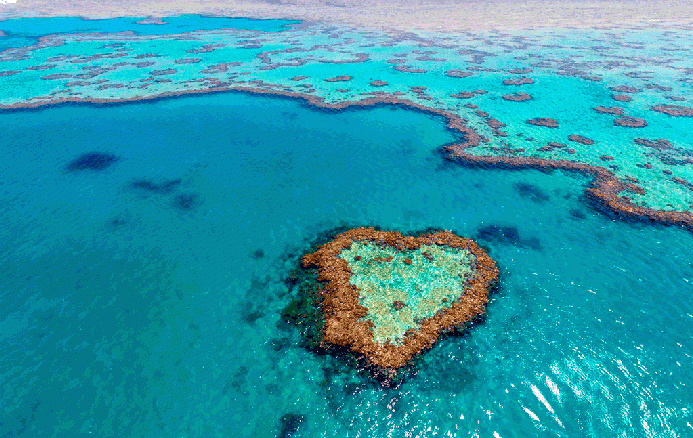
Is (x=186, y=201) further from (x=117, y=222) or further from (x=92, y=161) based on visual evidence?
(x=92, y=161)

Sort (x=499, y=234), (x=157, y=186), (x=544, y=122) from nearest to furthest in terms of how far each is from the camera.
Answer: (x=499, y=234) < (x=157, y=186) < (x=544, y=122)

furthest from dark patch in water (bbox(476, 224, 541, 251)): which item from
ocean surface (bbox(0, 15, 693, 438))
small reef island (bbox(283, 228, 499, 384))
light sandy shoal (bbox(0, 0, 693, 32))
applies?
light sandy shoal (bbox(0, 0, 693, 32))

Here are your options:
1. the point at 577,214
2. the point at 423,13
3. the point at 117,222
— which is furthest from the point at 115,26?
the point at 577,214

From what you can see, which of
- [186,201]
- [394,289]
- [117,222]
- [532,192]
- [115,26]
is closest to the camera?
[394,289]

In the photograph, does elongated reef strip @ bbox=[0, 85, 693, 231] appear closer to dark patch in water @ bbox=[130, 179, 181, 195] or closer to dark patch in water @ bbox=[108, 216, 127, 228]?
dark patch in water @ bbox=[130, 179, 181, 195]

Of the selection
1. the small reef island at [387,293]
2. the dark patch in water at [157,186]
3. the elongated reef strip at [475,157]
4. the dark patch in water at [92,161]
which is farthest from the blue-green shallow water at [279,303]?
the elongated reef strip at [475,157]
